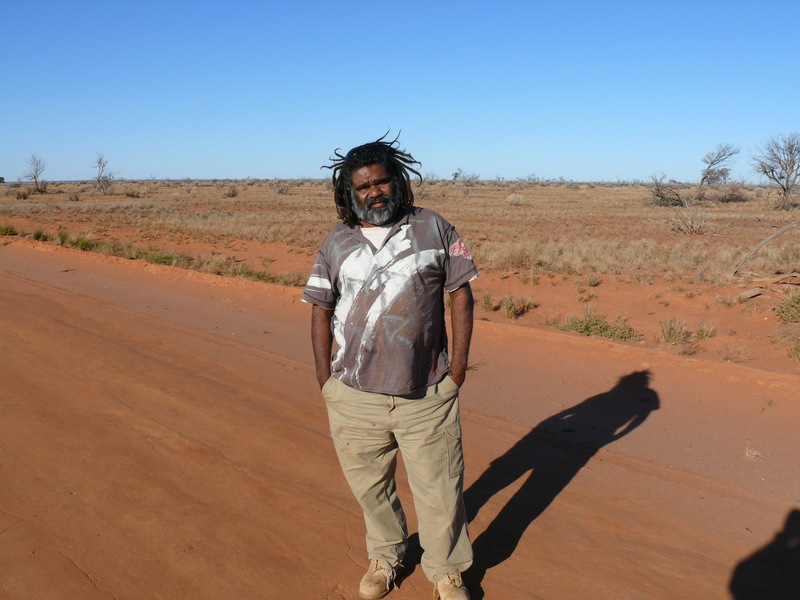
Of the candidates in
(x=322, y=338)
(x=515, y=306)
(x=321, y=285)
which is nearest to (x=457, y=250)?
(x=321, y=285)

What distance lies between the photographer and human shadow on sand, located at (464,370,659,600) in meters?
3.61

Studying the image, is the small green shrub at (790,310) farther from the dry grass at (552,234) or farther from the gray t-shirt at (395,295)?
the gray t-shirt at (395,295)

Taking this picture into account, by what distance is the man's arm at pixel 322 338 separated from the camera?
296cm

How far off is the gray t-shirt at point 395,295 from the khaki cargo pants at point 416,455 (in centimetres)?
9

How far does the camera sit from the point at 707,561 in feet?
11.4

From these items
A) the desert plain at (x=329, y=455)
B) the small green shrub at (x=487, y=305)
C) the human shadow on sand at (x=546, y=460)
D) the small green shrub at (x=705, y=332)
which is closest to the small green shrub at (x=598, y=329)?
the desert plain at (x=329, y=455)

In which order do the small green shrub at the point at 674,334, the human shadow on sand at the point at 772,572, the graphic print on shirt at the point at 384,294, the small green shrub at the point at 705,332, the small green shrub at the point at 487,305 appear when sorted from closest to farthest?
1. the graphic print on shirt at the point at 384,294
2. the human shadow on sand at the point at 772,572
3. the small green shrub at the point at 674,334
4. the small green shrub at the point at 705,332
5. the small green shrub at the point at 487,305

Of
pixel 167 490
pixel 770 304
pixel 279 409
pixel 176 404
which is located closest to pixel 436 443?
pixel 167 490

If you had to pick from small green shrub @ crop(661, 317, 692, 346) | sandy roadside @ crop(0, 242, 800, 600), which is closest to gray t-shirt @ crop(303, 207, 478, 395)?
sandy roadside @ crop(0, 242, 800, 600)

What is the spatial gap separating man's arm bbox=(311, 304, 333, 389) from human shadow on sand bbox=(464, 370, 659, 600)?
1.24 metres

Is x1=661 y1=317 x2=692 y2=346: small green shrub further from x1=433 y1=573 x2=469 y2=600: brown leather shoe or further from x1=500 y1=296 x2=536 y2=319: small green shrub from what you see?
x1=433 y1=573 x2=469 y2=600: brown leather shoe

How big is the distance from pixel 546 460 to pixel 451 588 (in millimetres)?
2127

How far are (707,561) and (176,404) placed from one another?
410cm

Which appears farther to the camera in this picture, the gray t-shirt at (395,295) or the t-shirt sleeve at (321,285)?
the t-shirt sleeve at (321,285)
